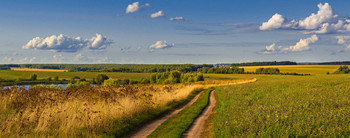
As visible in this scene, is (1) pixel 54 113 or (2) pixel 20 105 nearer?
(1) pixel 54 113

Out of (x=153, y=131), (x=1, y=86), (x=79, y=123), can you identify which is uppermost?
(x=1, y=86)

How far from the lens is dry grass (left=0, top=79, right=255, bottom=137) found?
37.4 feet

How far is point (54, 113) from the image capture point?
495 inches

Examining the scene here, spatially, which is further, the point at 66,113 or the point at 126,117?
the point at 126,117

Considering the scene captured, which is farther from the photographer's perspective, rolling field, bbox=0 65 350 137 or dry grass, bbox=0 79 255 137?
dry grass, bbox=0 79 255 137

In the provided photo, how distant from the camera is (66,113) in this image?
12.8 meters

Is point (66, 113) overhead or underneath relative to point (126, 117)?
overhead

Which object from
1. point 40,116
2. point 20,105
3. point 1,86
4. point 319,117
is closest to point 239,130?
point 319,117

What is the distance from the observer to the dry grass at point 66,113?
11391mm

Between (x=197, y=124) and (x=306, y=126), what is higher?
(x=306, y=126)

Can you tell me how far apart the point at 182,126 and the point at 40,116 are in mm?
7274

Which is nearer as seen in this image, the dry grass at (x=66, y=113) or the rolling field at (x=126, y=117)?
the rolling field at (x=126, y=117)

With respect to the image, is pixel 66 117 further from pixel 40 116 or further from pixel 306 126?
pixel 306 126

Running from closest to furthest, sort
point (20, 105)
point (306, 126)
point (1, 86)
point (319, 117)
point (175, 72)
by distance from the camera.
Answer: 1. point (306, 126)
2. point (319, 117)
3. point (20, 105)
4. point (1, 86)
5. point (175, 72)
